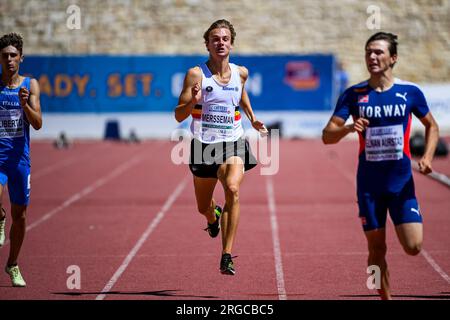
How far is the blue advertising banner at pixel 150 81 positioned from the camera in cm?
3541

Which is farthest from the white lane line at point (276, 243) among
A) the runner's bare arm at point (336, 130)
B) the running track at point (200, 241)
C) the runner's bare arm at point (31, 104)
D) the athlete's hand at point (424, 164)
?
the runner's bare arm at point (31, 104)

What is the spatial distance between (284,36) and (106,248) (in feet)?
112

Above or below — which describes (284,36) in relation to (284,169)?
above

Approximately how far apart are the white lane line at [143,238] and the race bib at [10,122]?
150 cm

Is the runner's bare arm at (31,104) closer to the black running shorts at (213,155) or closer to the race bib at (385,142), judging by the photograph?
the black running shorts at (213,155)

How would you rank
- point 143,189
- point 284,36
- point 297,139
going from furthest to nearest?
1. point 284,36
2. point 297,139
3. point 143,189

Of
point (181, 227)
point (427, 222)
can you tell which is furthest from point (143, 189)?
point (427, 222)

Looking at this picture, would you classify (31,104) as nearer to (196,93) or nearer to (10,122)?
(10,122)

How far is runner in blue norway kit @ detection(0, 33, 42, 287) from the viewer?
839cm

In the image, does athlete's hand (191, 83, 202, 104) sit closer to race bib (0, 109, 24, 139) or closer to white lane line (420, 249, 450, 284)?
race bib (0, 109, 24, 139)

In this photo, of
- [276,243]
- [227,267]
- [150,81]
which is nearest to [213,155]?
[227,267]

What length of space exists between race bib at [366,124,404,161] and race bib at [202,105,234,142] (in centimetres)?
200
